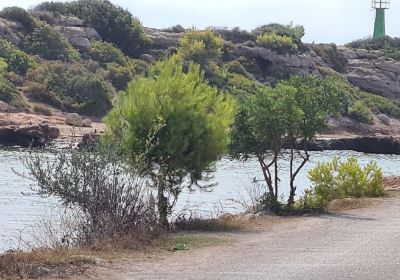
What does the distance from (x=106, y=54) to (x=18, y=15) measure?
1076cm

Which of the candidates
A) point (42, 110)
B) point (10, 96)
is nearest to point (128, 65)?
point (42, 110)

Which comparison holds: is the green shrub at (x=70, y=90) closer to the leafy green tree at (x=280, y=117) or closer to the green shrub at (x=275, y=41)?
the green shrub at (x=275, y=41)

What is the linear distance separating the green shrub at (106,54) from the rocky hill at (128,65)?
0.10 metres

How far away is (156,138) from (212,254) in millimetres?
4132

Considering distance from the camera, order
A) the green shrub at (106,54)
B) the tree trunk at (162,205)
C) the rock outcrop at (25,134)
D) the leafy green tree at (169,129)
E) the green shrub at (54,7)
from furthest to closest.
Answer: the green shrub at (54,7) → the green shrub at (106,54) → the rock outcrop at (25,134) → the leafy green tree at (169,129) → the tree trunk at (162,205)

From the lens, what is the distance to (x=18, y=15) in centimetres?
9219

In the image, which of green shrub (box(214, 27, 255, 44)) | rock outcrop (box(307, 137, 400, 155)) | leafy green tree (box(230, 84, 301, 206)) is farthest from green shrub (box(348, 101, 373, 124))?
leafy green tree (box(230, 84, 301, 206))

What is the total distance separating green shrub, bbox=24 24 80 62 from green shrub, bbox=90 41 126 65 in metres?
2.89

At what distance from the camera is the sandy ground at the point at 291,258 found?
1229 cm

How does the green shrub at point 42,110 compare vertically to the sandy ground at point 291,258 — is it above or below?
above

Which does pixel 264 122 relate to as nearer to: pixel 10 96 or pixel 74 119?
pixel 74 119

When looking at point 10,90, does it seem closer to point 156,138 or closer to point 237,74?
point 237,74

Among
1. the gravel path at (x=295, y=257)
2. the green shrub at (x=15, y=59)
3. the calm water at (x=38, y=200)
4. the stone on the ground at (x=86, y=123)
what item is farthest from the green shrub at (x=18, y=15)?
the gravel path at (x=295, y=257)

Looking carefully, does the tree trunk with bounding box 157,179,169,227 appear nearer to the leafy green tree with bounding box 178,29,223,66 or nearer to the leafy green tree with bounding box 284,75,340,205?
the leafy green tree with bounding box 284,75,340,205
